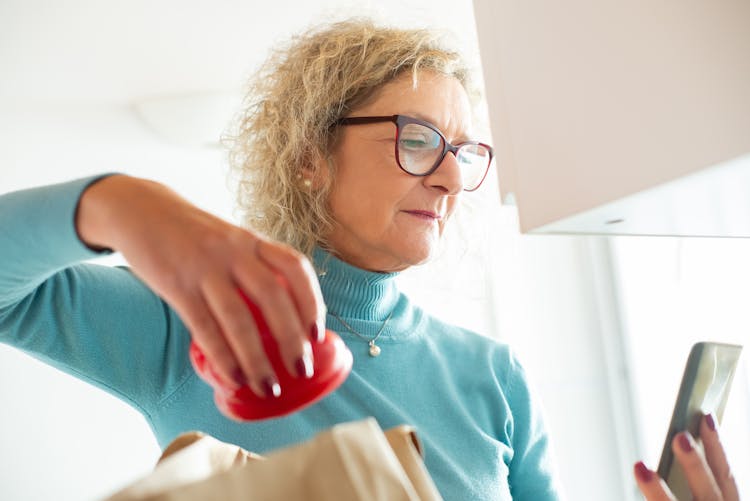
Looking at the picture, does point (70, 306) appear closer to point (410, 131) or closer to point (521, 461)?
point (410, 131)

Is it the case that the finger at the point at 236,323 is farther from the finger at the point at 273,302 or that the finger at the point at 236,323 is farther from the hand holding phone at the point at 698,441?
the hand holding phone at the point at 698,441

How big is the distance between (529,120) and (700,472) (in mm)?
370

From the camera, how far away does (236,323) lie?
36 cm

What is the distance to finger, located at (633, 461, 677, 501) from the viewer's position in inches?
28.5

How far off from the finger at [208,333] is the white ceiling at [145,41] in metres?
1.34

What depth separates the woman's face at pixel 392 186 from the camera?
983 mm

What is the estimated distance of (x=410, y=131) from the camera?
976 mm

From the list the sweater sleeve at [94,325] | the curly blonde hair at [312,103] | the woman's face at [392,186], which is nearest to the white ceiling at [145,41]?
the curly blonde hair at [312,103]

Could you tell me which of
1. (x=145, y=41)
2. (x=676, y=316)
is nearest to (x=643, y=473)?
(x=676, y=316)

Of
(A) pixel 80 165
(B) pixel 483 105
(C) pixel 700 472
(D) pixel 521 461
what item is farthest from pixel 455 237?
(A) pixel 80 165

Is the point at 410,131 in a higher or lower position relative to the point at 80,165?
lower

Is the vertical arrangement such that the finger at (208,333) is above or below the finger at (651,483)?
above

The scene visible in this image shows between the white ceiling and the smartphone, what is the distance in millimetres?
992

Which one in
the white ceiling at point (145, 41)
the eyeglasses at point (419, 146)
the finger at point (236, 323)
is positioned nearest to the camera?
the finger at point (236, 323)
